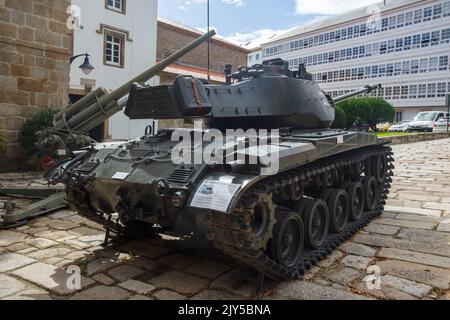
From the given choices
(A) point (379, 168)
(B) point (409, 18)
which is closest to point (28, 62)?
(A) point (379, 168)

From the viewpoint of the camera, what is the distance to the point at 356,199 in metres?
6.22

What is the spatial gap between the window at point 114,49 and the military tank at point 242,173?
14.9m

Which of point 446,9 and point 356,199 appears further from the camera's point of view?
point 446,9

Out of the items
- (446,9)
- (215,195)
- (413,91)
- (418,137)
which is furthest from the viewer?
(413,91)

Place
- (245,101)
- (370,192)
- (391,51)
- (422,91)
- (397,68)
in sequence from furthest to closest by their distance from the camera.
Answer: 1. (391,51)
2. (397,68)
3. (422,91)
4. (370,192)
5. (245,101)

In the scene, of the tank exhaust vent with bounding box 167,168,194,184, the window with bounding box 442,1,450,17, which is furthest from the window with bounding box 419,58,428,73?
the tank exhaust vent with bounding box 167,168,194,184

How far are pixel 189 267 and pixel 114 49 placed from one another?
57.9ft

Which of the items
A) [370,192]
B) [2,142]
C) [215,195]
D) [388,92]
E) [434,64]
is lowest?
[370,192]

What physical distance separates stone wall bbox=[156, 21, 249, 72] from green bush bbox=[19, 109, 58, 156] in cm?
1657

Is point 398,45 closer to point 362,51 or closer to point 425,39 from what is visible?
point 425,39

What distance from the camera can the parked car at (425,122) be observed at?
2667cm
